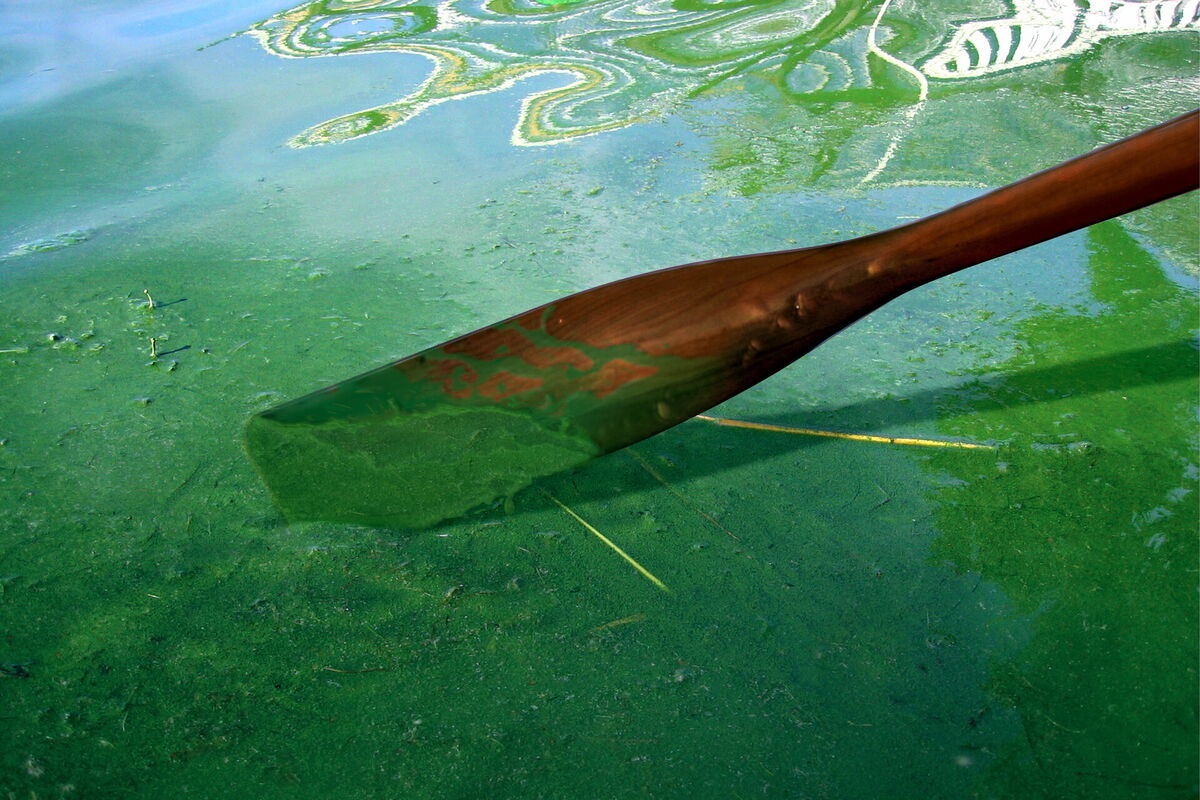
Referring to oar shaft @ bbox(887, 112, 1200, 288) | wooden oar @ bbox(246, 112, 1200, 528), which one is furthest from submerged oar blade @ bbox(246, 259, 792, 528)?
oar shaft @ bbox(887, 112, 1200, 288)

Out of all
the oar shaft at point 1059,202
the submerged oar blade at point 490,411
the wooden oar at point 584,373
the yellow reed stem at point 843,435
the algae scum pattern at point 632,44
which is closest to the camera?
the oar shaft at point 1059,202

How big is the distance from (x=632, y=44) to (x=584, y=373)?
8.13 ft

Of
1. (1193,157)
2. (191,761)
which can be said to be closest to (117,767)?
(191,761)

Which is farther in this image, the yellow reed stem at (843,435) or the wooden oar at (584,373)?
the yellow reed stem at (843,435)

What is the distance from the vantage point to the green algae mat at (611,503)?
3.13 ft

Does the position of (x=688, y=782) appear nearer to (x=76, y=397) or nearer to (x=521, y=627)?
(x=521, y=627)

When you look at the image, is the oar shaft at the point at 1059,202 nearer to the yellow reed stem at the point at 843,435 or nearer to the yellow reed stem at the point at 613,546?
the yellow reed stem at the point at 843,435

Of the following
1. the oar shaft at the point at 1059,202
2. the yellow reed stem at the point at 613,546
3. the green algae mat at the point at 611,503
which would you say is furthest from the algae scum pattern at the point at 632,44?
the oar shaft at the point at 1059,202

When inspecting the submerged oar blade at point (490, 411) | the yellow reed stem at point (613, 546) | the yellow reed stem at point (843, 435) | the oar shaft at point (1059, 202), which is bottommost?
the yellow reed stem at point (613, 546)

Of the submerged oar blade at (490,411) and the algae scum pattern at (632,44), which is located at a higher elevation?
the algae scum pattern at (632,44)

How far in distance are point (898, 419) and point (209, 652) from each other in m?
1.09

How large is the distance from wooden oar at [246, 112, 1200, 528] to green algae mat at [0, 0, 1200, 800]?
2.8 inches

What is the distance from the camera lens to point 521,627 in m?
1.10

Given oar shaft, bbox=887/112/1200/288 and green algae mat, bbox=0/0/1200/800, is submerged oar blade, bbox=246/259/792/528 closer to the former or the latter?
green algae mat, bbox=0/0/1200/800
